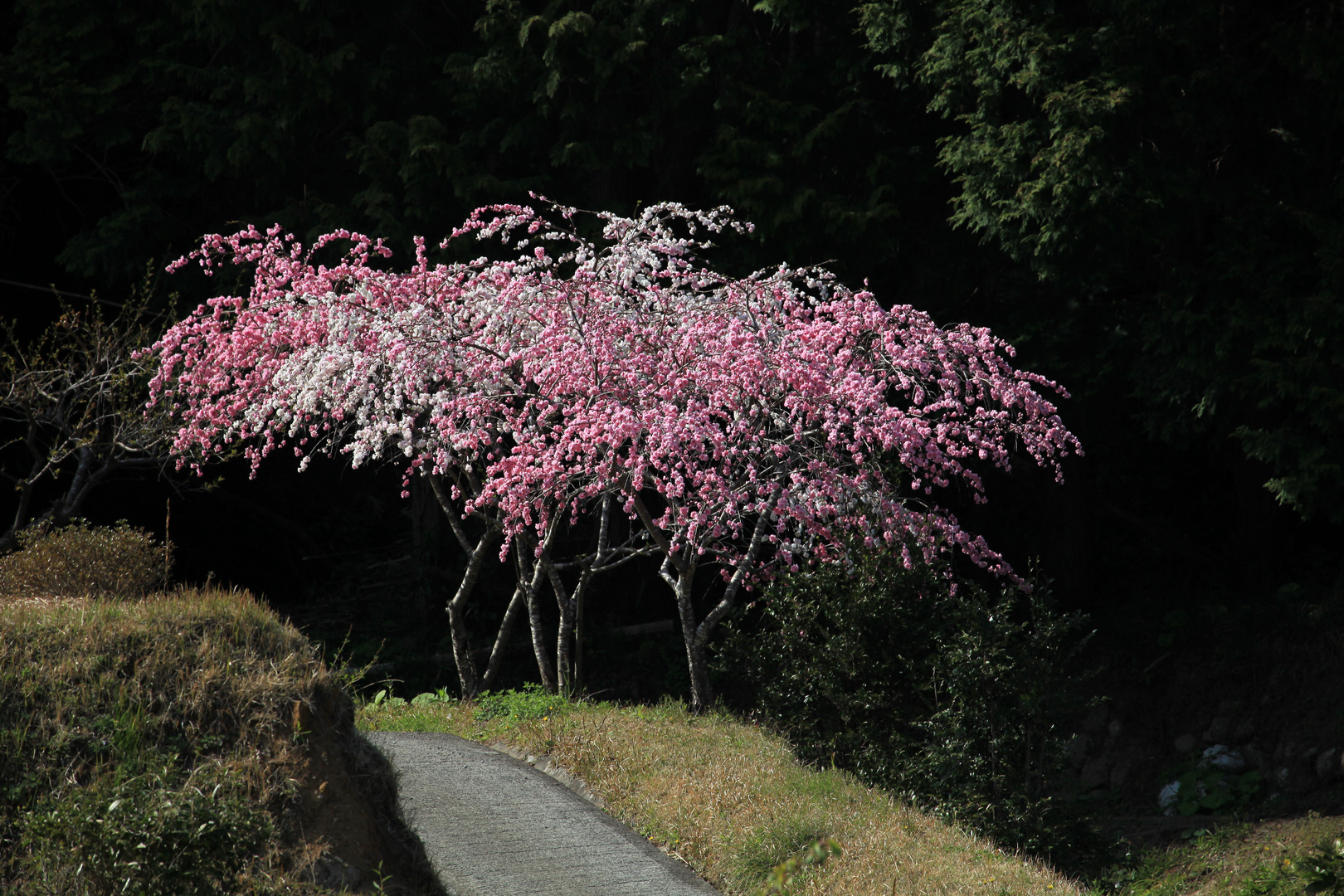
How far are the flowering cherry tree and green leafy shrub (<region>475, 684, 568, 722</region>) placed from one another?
0.48 metres

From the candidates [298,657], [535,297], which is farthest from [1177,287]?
[298,657]

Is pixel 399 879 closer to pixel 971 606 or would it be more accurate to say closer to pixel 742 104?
pixel 971 606

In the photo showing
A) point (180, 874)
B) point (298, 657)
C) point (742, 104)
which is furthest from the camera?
point (742, 104)

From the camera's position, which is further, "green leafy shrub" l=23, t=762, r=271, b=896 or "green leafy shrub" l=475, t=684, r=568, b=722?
"green leafy shrub" l=475, t=684, r=568, b=722

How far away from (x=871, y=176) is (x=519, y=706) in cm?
616

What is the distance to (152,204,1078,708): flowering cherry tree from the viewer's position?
7586mm

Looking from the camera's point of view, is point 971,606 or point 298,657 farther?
point 971,606

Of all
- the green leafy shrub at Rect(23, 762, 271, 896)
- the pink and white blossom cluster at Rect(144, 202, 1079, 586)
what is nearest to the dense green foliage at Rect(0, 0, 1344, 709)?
the pink and white blossom cluster at Rect(144, 202, 1079, 586)

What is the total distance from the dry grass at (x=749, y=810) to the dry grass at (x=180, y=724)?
159 cm

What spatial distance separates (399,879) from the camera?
490cm

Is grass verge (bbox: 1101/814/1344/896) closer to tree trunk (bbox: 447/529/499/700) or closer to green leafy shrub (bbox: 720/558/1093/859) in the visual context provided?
green leafy shrub (bbox: 720/558/1093/859)

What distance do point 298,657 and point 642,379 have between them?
328cm

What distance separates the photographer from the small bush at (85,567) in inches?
261

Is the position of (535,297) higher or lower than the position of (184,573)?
higher
